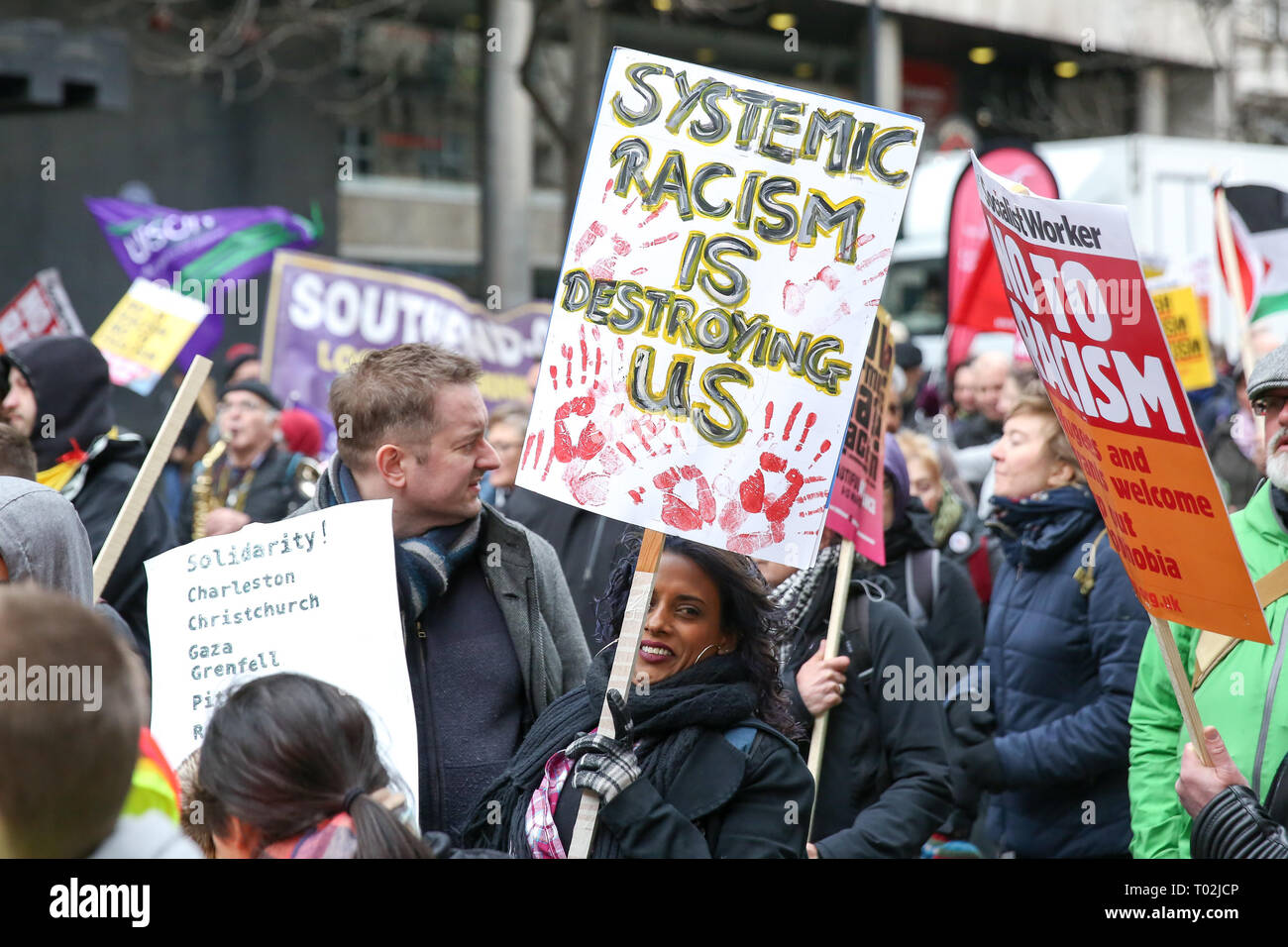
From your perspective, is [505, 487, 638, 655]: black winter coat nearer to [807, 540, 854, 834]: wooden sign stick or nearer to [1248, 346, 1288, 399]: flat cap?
[807, 540, 854, 834]: wooden sign stick

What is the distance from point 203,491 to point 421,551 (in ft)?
14.7

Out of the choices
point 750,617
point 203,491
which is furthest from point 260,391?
point 750,617

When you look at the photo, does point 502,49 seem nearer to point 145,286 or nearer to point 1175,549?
point 145,286

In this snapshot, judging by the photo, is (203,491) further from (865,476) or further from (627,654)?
(627,654)

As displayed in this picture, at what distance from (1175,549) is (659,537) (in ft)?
3.15

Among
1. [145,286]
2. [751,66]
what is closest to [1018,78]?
[751,66]

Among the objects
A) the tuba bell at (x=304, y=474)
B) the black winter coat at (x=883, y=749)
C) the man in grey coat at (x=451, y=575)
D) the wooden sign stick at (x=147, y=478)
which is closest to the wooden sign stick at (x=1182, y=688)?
the black winter coat at (x=883, y=749)

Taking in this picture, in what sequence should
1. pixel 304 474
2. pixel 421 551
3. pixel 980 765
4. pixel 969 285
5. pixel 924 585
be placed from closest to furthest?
pixel 421 551 < pixel 980 765 < pixel 924 585 < pixel 304 474 < pixel 969 285

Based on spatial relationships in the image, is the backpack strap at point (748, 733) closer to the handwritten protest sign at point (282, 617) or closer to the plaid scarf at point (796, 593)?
the handwritten protest sign at point (282, 617)

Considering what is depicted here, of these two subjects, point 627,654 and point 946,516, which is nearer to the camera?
point 627,654

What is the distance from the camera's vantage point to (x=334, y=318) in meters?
8.61

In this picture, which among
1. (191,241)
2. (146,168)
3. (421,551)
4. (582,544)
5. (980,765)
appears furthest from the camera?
(146,168)

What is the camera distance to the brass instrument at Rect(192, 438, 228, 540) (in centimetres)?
726

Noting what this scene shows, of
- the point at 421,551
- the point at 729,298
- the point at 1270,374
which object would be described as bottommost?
the point at 421,551
